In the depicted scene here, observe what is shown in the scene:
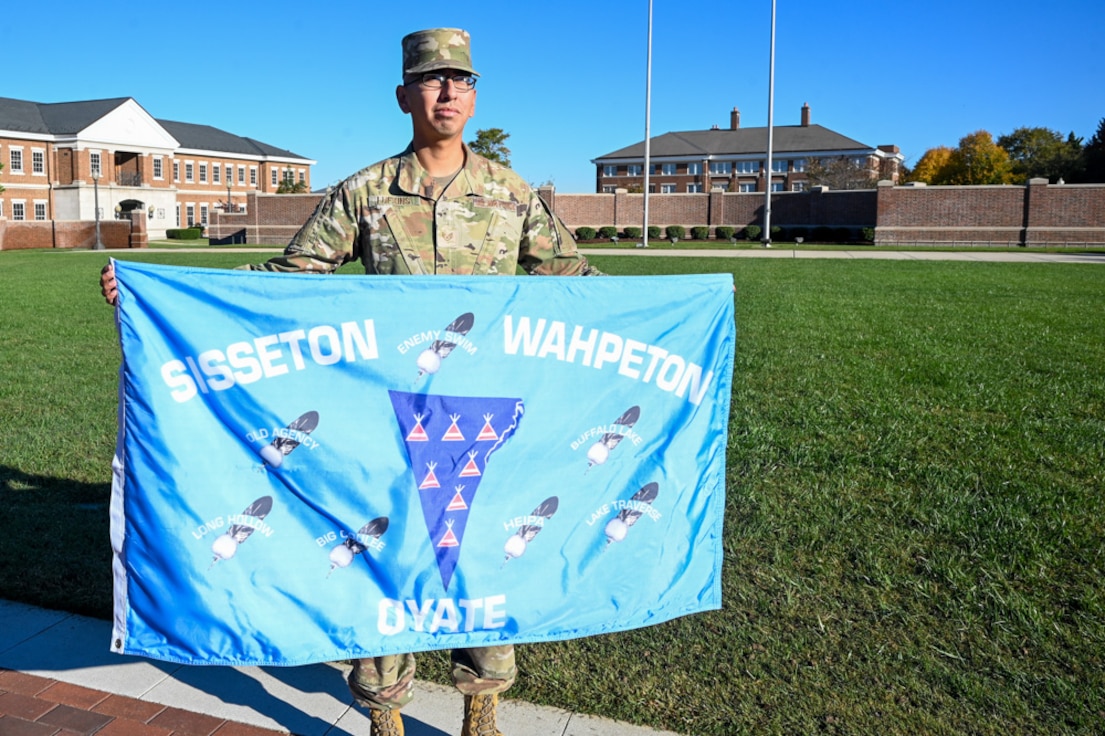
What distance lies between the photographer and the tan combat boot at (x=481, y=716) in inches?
126

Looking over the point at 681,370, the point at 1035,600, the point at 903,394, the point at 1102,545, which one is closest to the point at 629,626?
the point at 681,370

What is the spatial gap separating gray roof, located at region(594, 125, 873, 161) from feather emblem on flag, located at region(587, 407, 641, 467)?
300 feet

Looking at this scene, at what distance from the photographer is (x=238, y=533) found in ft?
9.58

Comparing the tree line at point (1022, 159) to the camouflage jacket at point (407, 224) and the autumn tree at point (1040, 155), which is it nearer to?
the autumn tree at point (1040, 155)

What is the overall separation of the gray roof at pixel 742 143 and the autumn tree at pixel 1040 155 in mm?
12944

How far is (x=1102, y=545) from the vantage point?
4.80 m

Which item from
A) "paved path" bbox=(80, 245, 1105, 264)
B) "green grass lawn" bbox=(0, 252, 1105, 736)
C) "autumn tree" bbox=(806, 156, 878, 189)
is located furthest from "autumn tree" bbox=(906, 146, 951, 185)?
"green grass lawn" bbox=(0, 252, 1105, 736)

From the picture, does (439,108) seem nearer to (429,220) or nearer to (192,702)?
(429,220)

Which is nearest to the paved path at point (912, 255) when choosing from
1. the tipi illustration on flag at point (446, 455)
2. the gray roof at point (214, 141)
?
the tipi illustration on flag at point (446, 455)

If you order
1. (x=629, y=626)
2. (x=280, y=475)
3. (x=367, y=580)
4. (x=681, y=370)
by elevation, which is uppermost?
(x=681, y=370)

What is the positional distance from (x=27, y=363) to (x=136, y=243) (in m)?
40.8

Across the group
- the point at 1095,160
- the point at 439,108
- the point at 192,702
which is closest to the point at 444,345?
the point at 439,108

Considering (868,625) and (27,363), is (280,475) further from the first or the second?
(27,363)

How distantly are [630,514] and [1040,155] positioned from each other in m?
84.4
